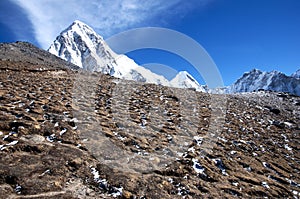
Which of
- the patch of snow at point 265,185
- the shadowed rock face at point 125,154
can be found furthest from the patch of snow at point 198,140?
the patch of snow at point 265,185

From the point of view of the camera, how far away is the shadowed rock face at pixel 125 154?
205 inches

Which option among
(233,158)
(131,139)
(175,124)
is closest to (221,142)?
(233,158)

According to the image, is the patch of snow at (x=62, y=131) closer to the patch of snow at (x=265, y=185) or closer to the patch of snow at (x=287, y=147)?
the patch of snow at (x=265, y=185)

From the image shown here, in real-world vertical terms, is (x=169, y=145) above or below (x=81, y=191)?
above

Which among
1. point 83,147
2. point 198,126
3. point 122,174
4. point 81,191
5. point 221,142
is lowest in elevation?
point 81,191

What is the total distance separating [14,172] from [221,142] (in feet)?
28.1

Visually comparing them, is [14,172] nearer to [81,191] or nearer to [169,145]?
[81,191]

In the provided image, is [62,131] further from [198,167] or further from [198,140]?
[198,140]

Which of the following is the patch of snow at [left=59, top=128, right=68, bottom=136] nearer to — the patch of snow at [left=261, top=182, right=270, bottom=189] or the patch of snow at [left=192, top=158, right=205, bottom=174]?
the patch of snow at [left=192, top=158, right=205, bottom=174]

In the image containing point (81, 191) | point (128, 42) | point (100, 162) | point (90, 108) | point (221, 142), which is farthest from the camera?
point (128, 42)

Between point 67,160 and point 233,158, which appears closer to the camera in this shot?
point 67,160

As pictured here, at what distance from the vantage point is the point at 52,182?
4.91 m

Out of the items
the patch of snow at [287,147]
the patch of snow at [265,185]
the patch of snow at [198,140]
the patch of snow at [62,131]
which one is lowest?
the patch of snow at [265,185]

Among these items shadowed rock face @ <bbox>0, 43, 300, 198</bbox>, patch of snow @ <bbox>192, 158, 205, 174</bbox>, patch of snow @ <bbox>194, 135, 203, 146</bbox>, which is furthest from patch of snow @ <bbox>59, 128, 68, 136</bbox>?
patch of snow @ <bbox>194, 135, 203, 146</bbox>
